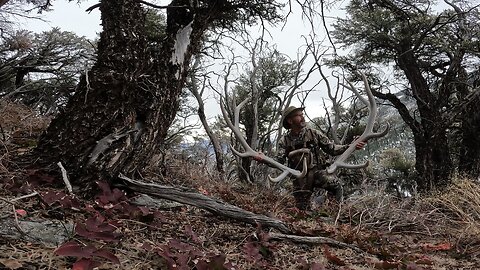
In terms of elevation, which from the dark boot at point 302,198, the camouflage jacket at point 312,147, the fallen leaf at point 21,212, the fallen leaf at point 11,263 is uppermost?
the camouflage jacket at point 312,147

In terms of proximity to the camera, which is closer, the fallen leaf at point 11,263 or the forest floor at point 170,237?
the fallen leaf at point 11,263

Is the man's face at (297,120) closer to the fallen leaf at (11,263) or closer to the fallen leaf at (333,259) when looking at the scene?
the fallen leaf at (333,259)

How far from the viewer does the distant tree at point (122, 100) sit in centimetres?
274

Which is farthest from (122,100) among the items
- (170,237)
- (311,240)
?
(311,240)

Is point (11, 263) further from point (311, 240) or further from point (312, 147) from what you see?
point (312, 147)

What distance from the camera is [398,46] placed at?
11.3m

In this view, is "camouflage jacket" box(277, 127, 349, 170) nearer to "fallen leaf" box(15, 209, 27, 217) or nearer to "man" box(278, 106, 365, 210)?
"man" box(278, 106, 365, 210)

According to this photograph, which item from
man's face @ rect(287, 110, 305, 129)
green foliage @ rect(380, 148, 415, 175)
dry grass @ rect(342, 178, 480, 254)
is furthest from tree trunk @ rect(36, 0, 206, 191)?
green foliage @ rect(380, 148, 415, 175)

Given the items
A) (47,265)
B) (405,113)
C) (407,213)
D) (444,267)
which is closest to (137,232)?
(47,265)

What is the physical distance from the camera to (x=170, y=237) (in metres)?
2.24

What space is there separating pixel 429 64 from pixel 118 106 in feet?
36.3

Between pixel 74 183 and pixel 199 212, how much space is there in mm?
843

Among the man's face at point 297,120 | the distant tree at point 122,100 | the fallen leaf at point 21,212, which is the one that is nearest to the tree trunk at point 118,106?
the distant tree at point 122,100

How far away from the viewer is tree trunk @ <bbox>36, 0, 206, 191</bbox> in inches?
108
